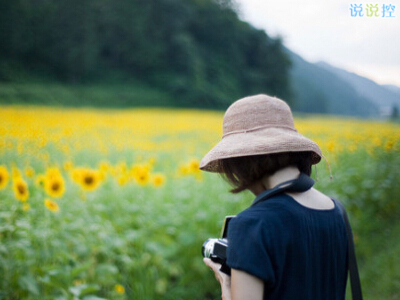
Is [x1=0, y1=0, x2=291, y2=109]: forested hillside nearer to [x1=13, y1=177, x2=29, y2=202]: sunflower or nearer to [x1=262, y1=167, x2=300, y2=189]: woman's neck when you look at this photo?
[x1=13, y1=177, x2=29, y2=202]: sunflower

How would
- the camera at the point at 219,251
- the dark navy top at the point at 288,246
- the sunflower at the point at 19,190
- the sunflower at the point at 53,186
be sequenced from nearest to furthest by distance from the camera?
the dark navy top at the point at 288,246 → the camera at the point at 219,251 → the sunflower at the point at 19,190 → the sunflower at the point at 53,186

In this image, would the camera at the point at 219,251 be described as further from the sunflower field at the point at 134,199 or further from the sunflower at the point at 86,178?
the sunflower at the point at 86,178

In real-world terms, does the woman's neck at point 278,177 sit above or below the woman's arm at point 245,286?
above

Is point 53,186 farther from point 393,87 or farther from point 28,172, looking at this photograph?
point 393,87

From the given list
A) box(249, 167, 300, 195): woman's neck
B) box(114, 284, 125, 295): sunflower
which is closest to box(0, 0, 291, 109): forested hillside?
box(114, 284, 125, 295): sunflower

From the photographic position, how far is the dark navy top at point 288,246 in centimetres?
75

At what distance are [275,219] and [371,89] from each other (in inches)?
81.1

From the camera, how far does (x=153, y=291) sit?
2.05m

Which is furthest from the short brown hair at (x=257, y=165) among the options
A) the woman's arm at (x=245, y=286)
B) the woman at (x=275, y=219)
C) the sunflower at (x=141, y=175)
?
the sunflower at (x=141, y=175)

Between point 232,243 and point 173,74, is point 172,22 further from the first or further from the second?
point 232,243

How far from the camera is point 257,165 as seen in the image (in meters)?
0.88

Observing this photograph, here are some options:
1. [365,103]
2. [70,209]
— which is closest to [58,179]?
[70,209]

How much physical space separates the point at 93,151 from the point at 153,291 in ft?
3.40

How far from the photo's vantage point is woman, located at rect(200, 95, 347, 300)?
0.76 m
